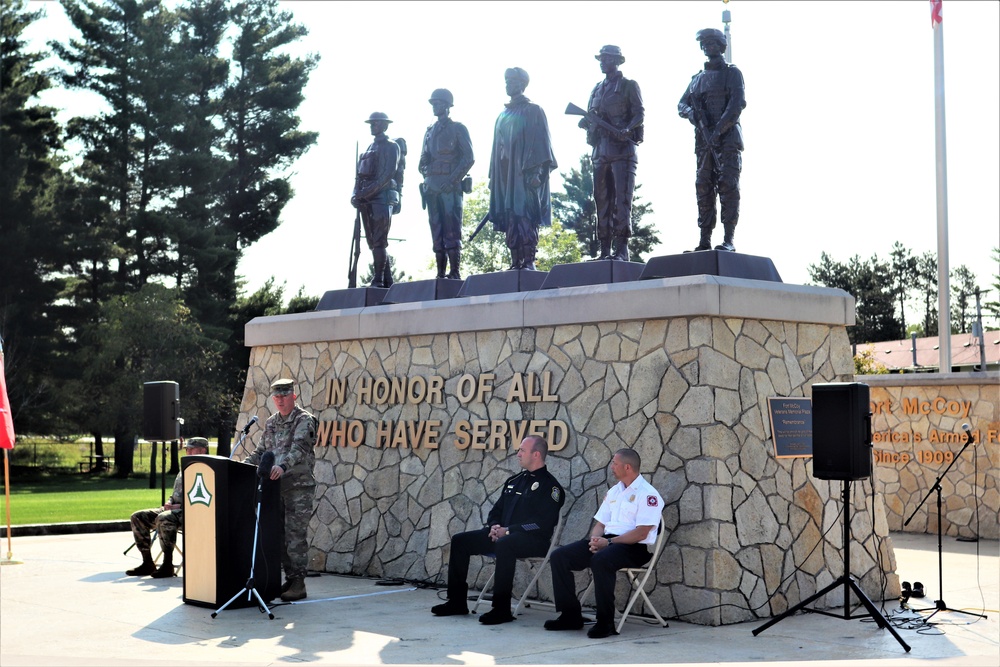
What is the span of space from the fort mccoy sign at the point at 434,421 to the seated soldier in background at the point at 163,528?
4.80ft

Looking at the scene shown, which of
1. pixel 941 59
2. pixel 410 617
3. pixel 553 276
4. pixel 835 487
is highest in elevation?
pixel 941 59

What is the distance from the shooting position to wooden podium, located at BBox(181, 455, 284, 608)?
952cm

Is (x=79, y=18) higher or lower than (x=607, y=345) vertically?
higher

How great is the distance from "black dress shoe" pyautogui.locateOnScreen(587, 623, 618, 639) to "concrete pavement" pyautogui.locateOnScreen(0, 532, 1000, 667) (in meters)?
0.09

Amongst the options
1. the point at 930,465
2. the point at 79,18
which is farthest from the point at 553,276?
the point at 79,18

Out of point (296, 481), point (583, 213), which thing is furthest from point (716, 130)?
point (583, 213)

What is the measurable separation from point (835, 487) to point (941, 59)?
1107cm

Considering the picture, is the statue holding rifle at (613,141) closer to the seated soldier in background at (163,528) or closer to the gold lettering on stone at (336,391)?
the gold lettering on stone at (336,391)

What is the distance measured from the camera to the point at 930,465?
16.0 metres

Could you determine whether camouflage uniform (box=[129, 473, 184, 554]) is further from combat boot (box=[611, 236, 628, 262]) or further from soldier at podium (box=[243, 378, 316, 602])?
combat boot (box=[611, 236, 628, 262])

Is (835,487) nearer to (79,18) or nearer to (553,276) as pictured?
(553,276)

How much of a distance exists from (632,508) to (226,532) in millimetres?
3280

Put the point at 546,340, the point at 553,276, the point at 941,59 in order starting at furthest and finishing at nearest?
1. the point at 941,59
2. the point at 553,276
3. the point at 546,340

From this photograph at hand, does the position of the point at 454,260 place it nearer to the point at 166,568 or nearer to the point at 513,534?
the point at 166,568
